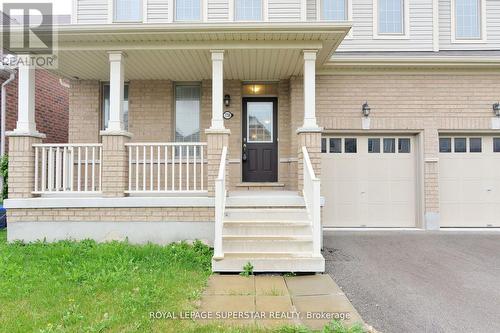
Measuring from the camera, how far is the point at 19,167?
18.4ft

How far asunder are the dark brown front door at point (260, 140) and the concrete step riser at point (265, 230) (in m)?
2.47

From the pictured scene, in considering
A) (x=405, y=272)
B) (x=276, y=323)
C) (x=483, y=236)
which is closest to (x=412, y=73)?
(x=483, y=236)

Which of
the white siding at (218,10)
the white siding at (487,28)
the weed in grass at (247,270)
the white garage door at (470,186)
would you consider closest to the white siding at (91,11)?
the white siding at (218,10)

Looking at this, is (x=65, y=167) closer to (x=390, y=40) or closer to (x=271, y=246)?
(x=271, y=246)

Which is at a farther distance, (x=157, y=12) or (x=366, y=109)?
(x=157, y=12)

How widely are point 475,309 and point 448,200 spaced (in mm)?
Result: 4625

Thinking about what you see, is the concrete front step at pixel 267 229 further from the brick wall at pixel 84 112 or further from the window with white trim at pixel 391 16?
the window with white trim at pixel 391 16

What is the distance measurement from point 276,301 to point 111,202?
3428 millimetres

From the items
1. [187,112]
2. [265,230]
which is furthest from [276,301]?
[187,112]

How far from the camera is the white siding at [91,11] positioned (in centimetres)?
730

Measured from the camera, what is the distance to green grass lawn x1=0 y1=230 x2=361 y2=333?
9.28ft

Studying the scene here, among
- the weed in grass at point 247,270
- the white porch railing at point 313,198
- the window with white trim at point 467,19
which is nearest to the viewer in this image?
the weed in grass at point 247,270

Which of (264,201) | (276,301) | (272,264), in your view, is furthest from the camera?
(264,201)

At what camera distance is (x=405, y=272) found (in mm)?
4461
